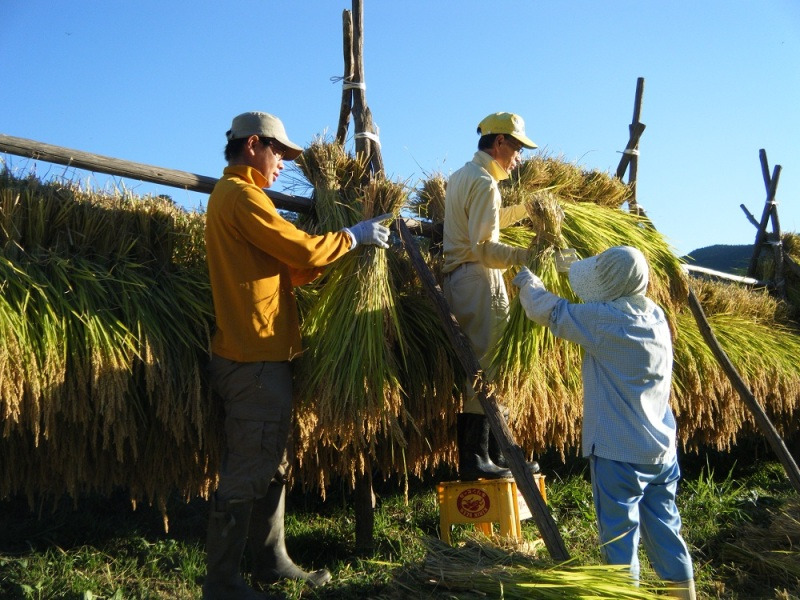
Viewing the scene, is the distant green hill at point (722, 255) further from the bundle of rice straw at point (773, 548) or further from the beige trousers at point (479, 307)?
the beige trousers at point (479, 307)

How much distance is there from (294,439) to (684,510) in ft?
7.82

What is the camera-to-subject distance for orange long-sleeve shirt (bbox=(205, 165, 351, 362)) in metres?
2.73

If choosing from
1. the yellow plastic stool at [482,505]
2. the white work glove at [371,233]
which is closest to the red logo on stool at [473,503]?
the yellow plastic stool at [482,505]

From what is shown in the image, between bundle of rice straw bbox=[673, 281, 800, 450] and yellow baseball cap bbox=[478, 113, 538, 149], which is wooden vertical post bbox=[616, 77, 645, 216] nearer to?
bundle of rice straw bbox=[673, 281, 800, 450]

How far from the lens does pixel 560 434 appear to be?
3764 mm

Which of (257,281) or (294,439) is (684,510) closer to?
(294,439)

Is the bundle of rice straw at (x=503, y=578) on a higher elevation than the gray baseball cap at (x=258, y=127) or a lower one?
lower

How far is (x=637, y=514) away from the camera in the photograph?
105 inches

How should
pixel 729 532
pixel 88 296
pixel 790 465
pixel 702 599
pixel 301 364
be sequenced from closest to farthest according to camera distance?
1. pixel 88 296
2. pixel 301 364
3. pixel 702 599
4. pixel 729 532
5. pixel 790 465

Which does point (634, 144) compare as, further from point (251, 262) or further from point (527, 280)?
point (251, 262)

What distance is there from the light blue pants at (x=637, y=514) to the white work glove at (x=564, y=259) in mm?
794

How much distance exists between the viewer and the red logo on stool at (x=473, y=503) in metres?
3.20

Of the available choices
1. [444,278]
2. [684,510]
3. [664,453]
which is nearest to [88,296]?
[444,278]

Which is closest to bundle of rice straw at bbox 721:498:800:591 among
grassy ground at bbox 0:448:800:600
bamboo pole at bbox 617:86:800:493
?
grassy ground at bbox 0:448:800:600
